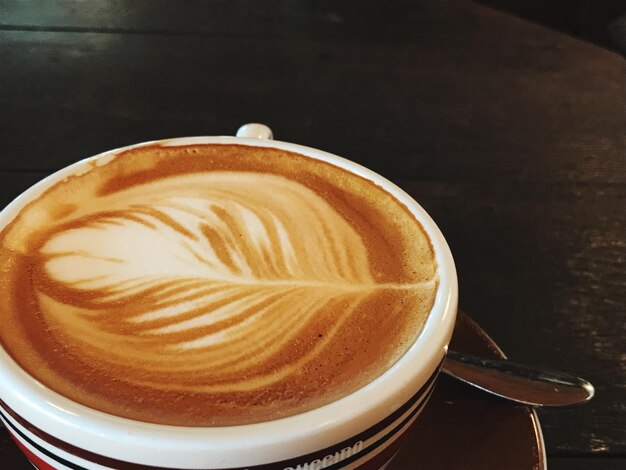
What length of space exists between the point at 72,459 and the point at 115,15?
1.26 metres

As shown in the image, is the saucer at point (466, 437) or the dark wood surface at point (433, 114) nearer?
the saucer at point (466, 437)

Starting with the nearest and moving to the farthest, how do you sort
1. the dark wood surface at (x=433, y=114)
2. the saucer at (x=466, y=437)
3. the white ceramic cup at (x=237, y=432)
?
the white ceramic cup at (x=237, y=432), the saucer at (x=466, y=437), the dark wood surface at (x=433, y=114)

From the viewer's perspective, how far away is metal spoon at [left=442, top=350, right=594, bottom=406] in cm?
59

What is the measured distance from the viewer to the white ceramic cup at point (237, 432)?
0.39 meters

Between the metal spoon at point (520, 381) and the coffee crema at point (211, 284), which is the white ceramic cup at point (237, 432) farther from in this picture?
the metal spoon at point (520, 381)

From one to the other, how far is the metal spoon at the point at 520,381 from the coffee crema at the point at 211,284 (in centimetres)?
12

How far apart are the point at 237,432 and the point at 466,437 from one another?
0.83ft

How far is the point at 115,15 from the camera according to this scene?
1.47m

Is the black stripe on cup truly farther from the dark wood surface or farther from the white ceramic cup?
the dark wood surface

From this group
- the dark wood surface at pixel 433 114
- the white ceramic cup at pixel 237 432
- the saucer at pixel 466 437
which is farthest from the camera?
the dark wood surface at pixel 433 114

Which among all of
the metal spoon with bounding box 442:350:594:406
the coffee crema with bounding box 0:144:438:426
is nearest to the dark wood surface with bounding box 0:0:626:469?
the metal spoon with bounding box 442:350:594:406

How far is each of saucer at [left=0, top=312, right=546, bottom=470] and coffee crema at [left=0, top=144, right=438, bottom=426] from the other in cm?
12

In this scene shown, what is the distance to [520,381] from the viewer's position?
0.60 meters

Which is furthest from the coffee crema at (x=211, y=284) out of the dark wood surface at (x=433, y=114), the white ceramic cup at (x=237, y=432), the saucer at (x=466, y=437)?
the dark wood surface at (x=433, y=114)
